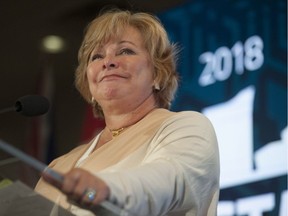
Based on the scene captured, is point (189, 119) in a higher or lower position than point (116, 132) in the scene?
higher

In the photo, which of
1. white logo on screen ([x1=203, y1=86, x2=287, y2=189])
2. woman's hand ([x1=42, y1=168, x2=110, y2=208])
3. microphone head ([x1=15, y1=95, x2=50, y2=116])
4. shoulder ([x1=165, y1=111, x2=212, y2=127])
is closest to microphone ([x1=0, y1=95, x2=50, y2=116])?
microphone head ([x1=15, y1=95, x2=50, y2=116])

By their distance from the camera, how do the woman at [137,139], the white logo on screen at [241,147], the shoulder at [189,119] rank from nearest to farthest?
the woman at [137,139], the shoulder at [189,119], the white logo on screen at [241,147]

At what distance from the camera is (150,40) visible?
1696 millimetres

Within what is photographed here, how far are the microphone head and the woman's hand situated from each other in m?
0.56

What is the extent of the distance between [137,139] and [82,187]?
49 centimetres

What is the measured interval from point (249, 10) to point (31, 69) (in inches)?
46.5

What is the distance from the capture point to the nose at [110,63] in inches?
64.0

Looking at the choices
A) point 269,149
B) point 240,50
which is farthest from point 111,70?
point 240,50

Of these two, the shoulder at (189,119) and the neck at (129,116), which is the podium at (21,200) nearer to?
the shoulder at (189,119)

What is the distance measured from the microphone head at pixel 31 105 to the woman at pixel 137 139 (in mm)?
130

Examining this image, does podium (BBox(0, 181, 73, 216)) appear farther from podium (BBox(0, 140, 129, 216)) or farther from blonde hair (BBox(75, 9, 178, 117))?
blonde hair (BBox(75, 9, 178, 117))

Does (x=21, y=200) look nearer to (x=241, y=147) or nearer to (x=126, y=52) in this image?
(x=126, y=52)

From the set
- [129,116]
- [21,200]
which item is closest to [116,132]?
[129,116]

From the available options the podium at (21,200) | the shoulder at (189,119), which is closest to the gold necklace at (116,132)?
the shoulder at (189,119)
